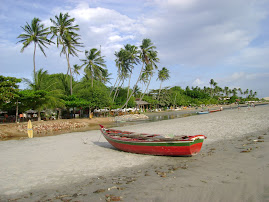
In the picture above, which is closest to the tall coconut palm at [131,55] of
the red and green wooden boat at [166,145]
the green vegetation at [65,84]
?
the green vegetation at [65,84]

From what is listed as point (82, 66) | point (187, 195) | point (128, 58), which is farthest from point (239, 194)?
point (128, 58)

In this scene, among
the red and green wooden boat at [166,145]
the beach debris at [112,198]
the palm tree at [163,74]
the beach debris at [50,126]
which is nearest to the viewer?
the beach debris at [112,198]

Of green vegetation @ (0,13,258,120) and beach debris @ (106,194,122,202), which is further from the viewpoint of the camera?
green vegetation @ (0,13,258,120)

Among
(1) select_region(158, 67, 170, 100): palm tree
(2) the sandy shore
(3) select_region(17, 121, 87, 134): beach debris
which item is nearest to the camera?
(2) the sandy shore

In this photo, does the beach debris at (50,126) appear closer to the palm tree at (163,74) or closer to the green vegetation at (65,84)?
the green vegetation at (65,84)

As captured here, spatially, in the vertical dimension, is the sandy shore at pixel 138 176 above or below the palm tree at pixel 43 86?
below

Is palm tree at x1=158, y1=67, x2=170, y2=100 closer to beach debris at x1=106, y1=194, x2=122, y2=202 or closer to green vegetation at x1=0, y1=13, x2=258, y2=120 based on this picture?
green vegetation at x1=0, y1=13, x2=258, y2=120

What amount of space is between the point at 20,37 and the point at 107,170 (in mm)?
28281

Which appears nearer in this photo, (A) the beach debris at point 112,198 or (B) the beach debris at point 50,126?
(A) the beach debris at point 112,198

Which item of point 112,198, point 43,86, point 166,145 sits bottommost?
point 112,198

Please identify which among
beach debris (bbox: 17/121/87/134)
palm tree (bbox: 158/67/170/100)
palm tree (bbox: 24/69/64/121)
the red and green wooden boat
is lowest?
beach debris (bbox: 17/121/87/134)

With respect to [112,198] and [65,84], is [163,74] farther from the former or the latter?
[112,198]

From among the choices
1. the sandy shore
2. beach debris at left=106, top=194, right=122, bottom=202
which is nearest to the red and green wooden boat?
the sandy shore

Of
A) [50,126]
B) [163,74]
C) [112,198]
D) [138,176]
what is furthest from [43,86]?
[163,74]
